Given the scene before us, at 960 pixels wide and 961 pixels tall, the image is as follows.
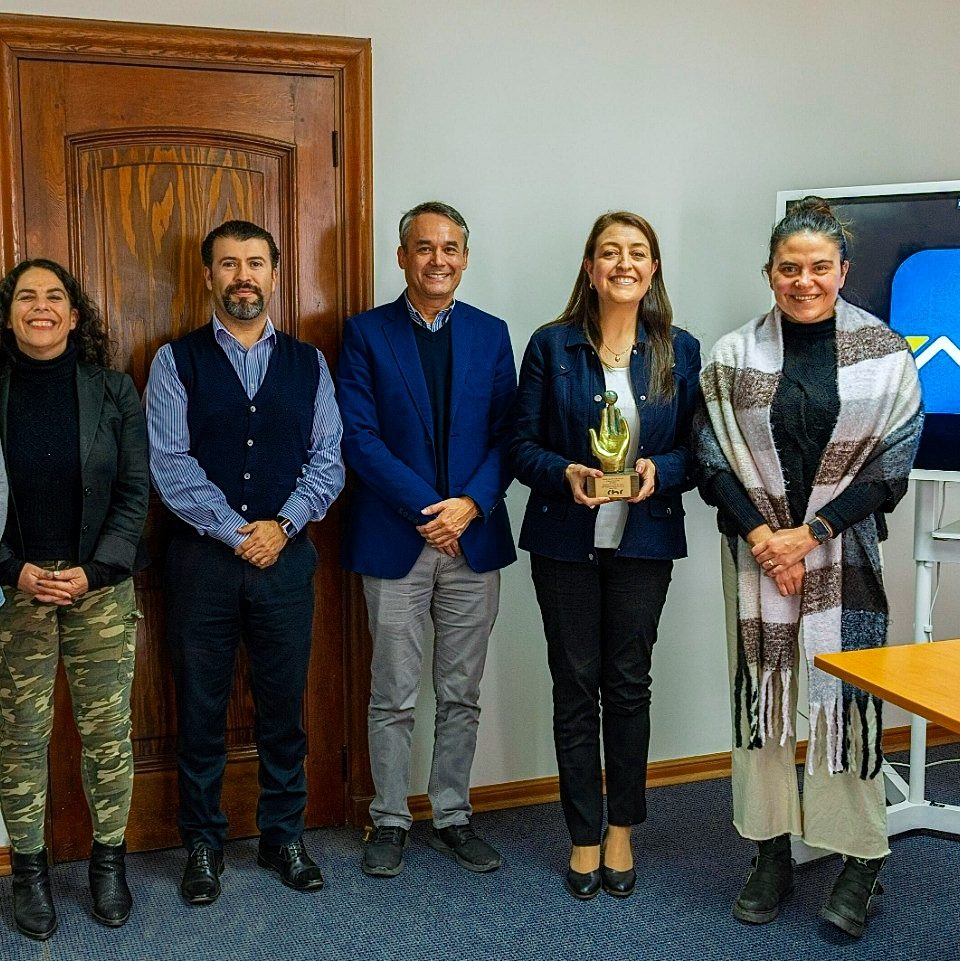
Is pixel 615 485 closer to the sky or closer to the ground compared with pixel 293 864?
closer to the sky

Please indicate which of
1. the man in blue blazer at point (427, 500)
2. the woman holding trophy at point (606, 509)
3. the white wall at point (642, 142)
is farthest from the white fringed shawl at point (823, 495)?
the white wall at point (642, 142)

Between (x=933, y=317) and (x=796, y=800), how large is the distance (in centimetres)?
139

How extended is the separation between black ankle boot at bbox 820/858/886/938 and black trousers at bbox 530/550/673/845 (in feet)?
1.61

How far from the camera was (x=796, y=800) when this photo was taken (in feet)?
8.70

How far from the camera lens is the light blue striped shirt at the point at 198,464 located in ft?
8.58

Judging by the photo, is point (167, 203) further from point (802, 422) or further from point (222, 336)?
point (802, 422)

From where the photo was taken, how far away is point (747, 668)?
2.64 metres

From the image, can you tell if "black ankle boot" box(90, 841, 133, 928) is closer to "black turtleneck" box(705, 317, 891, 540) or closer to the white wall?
the white wall

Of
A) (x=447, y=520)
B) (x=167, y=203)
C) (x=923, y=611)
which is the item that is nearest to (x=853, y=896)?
(x=923, y=611)

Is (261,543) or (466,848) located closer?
(261,543)

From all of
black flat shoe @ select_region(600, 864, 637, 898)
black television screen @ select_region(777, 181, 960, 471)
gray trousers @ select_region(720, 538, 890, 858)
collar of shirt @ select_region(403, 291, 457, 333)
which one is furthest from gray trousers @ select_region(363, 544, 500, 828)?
black television screen @ select_region(777, 181, 960, 471)

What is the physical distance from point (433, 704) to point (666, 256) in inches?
60.7

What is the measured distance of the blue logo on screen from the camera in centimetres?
301

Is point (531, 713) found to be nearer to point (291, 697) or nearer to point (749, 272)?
point (291, 697)
